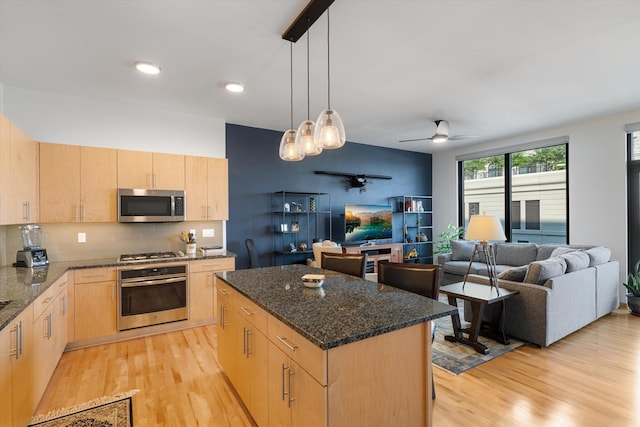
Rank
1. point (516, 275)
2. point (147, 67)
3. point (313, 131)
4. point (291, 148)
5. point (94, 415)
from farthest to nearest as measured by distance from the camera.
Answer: point (516, 275), point (147, 67), point (291, 148), point (313, 131), point (94, 415)

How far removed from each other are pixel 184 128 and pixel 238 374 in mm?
3278

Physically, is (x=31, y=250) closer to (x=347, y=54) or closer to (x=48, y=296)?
(x=48, y=296)

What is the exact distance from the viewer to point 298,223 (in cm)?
534

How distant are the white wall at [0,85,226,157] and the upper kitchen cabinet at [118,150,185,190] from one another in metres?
0.28

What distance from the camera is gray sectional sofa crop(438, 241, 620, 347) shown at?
3201 millimetres

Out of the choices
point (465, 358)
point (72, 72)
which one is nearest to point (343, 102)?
point (72, 72)

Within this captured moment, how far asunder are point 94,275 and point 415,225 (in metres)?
5.74

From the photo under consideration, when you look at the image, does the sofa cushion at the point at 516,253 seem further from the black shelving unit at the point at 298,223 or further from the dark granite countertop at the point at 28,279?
the dark granite countertop at the point at 28,279

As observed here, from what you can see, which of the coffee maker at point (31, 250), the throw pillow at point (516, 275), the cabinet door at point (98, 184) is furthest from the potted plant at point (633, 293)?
the coffee maker at point (31, 250)

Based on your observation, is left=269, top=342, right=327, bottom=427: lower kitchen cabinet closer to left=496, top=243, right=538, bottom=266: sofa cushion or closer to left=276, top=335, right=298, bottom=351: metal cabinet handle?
left=276, top=335, right=298, bottom=351: metal cabinet handle

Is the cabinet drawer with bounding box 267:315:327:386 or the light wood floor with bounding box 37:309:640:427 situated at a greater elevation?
the cabinet drawer with bounding box 267:315:327:386

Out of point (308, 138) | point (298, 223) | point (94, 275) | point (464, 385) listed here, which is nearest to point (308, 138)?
point (308, 138)

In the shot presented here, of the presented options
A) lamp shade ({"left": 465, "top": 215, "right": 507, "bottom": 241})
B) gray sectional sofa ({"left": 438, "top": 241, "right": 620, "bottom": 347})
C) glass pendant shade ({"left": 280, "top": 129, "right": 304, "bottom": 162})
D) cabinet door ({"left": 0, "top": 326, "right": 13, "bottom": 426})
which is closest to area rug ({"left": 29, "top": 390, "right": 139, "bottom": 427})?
cabinet door ({"left": 0, "top": 326, "right": 13, "bottom": 426})

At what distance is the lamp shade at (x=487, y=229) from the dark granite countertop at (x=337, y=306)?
5.56 ft
